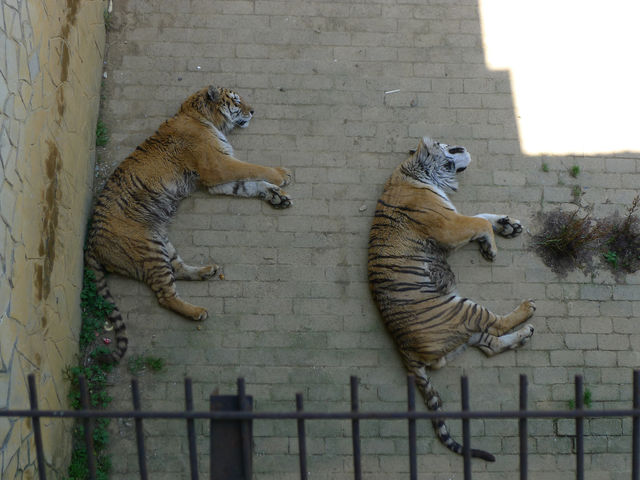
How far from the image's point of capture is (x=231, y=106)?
20.0ft

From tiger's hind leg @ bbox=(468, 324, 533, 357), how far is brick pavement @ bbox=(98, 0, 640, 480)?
103 mm

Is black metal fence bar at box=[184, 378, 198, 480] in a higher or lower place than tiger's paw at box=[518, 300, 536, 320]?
lower

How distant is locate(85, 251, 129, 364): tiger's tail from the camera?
5.55 meters

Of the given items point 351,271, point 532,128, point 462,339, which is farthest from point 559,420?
point 532,128

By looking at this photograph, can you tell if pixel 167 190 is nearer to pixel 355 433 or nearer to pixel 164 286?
pixel 164 286

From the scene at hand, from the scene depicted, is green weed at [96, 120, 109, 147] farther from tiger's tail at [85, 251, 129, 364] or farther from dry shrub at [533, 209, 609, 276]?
dry shrub at [533, 209, 609, 276]

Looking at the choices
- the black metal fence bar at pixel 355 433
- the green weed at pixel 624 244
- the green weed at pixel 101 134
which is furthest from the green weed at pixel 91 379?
the green weed at pixel 624 244

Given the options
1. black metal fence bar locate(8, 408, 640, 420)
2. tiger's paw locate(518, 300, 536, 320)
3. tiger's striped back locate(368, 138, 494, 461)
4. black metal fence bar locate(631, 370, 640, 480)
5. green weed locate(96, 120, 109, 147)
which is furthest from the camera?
green weed locate(96, 120, 109, 147)

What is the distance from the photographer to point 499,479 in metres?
5.48

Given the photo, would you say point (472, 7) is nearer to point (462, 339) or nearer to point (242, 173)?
point (242, 173)

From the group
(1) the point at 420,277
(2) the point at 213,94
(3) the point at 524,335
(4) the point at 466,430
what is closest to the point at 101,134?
(2) the point at 213,94

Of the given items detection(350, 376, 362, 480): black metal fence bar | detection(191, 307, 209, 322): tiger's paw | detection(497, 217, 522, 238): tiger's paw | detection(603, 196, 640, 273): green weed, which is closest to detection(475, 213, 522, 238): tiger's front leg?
detection(497, 217, 522, 238): tiger's paw

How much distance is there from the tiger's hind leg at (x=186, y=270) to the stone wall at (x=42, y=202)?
2.49 ft

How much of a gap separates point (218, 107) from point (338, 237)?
1.59 m
